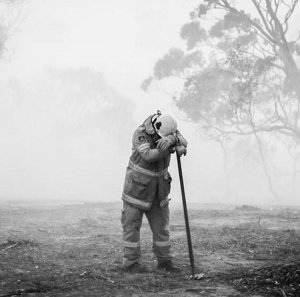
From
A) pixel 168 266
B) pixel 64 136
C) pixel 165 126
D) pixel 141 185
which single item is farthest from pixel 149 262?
pixel 64 136

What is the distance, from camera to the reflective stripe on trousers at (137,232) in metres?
5.06

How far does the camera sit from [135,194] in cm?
505

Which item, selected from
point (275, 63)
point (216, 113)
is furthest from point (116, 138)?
point (275, 63)

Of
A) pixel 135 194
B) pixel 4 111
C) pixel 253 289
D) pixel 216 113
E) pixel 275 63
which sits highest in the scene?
pixel 4 111

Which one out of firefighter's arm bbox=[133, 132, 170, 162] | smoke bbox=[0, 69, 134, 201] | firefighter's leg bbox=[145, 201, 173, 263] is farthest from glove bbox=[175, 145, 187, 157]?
smoke bbox=[0, 69, 134, 201]

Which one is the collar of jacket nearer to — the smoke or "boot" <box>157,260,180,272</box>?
"boot" <box>157,260,180,272</box>

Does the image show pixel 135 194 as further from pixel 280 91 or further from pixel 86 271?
pixel 280 91

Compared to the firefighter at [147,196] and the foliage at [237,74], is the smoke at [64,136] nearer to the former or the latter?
the foliage at [237,74]

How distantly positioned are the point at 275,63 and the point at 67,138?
38.8 metres

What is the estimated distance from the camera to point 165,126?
485 centimetres

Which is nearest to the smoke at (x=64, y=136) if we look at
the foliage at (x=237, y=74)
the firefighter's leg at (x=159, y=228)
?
the foliage at (x=237, y=74)

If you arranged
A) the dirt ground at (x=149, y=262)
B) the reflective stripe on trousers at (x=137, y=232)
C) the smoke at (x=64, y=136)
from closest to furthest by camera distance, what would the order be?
1. the dirt ground at (x=149, y=262)
2. the reflective stripe on trousers at (x=137, y=232)
3. the smoke at (x=64, y=136)

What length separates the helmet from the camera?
15.9 feet

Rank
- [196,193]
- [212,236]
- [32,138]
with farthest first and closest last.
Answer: [32,138] → [196,193] → [212,236]
